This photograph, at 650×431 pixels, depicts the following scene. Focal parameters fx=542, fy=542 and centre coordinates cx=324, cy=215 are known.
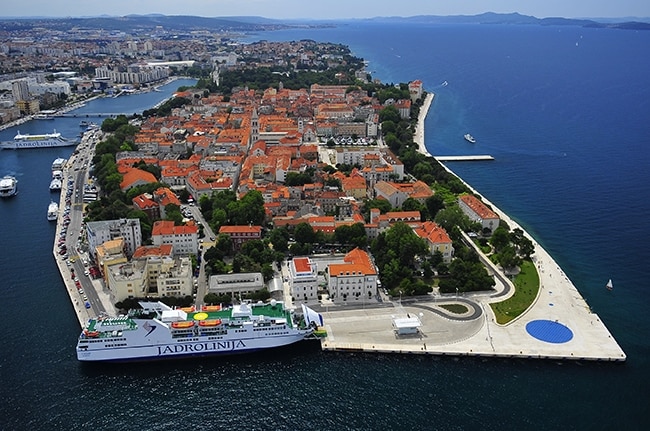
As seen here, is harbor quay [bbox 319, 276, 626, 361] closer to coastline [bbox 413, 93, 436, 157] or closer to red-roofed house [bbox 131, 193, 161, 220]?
red-roofed house [bbox 131, 193, 161, 220]

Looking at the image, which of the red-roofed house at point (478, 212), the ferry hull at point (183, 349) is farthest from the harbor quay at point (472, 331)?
the red-roofed house at point (478, 212)

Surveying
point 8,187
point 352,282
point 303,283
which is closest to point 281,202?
point 303,283

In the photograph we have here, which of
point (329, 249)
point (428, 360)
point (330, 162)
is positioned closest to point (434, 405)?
point (428, 360)

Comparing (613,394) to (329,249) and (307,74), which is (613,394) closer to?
(329,249)

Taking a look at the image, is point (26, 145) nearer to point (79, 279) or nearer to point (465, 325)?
point (79, 279)

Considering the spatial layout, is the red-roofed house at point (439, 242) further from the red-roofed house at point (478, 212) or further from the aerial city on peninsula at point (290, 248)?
the red-roofed house at point (478, 212)

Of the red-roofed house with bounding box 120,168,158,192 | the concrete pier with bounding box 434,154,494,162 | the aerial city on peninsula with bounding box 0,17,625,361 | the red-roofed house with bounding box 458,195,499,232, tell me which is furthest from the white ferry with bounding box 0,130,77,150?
the red-roofed house with bounding box 458,195,499,232
